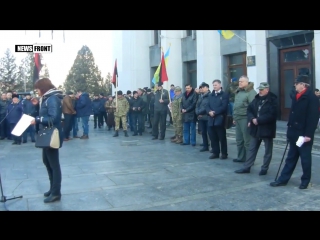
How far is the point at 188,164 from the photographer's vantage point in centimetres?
872

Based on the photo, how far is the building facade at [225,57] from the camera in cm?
1441

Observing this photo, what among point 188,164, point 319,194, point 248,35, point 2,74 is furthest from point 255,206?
point 2,74

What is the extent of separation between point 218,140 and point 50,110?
15.7 feet

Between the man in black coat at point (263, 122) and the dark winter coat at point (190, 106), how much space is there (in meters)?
3.76

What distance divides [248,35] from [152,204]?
38.1ft

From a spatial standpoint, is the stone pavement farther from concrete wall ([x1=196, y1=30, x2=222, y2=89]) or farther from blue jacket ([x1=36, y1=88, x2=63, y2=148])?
concrete wall ([x1=196, y1=30, x2=222, y2=89])

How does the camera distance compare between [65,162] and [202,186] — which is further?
[65,162]

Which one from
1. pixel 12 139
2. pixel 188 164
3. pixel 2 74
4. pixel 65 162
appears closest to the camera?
pixel 188 164

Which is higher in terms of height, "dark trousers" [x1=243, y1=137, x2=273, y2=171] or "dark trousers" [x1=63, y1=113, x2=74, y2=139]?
"dark trousers" [x1=63, y1=113, x2=74, y2=139]

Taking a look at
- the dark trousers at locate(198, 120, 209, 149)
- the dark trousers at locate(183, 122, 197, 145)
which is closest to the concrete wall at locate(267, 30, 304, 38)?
the dark trousers at locate(183, 122, 197, 145)

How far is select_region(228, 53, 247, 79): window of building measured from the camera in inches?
682

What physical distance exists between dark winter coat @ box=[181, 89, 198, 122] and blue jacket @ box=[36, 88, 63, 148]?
19.3ft

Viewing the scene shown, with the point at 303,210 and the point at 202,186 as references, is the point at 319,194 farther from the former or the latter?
the point at 202,186

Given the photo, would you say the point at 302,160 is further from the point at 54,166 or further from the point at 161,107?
the point at 161,107
